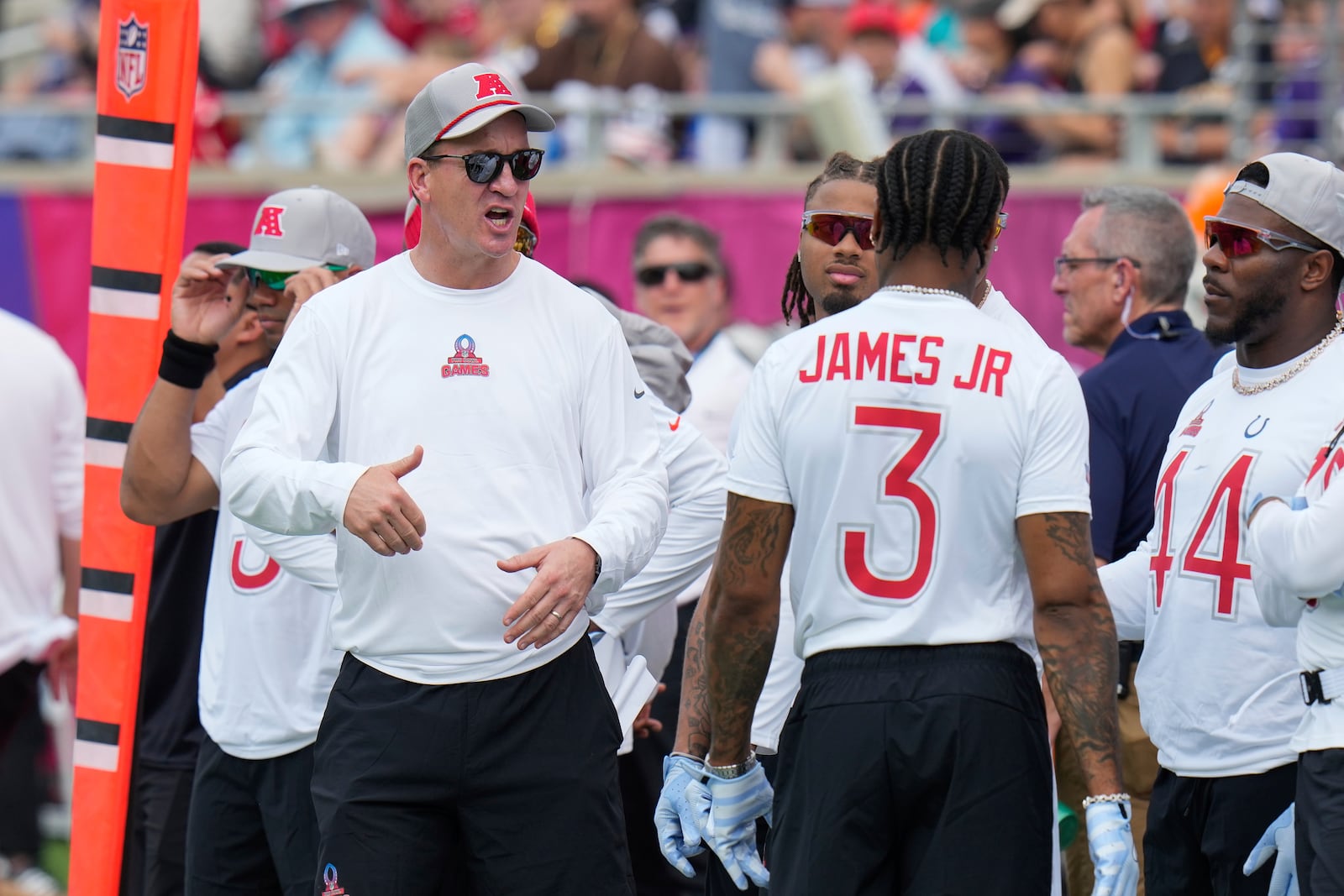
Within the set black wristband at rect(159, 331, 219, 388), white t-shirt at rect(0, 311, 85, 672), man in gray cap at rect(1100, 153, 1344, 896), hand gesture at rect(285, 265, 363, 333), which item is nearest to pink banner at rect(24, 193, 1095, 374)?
white t-shirt at rect(0, 311, 85, 672)

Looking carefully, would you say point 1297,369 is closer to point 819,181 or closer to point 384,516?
point 819,181

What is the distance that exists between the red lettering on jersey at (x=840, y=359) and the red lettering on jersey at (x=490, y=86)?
100 centimetres

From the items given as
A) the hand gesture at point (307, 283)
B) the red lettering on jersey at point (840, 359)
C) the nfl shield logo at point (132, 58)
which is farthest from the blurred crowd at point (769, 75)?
the red lettering on jersey at point (840, 359)

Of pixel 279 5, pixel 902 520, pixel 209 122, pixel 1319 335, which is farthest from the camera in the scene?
pixel 279 5

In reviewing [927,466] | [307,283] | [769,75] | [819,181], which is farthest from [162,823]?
[769,75]

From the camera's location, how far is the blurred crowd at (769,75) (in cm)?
1035

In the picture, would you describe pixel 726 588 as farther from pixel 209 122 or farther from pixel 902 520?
pixel 209 122

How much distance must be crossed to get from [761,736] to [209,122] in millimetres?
8402

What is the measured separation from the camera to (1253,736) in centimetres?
391

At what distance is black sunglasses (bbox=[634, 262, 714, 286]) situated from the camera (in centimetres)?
736

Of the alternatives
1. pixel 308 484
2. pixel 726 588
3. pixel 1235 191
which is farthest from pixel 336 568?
pixel 1235 191

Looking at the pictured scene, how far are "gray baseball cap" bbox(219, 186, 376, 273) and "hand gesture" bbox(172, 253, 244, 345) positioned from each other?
209 millimetres

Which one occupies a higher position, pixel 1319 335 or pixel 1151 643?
pixel 1319 335

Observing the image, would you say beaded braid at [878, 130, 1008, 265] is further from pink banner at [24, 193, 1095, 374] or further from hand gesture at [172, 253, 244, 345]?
pink banner at [24, 193, 1095, 374]
